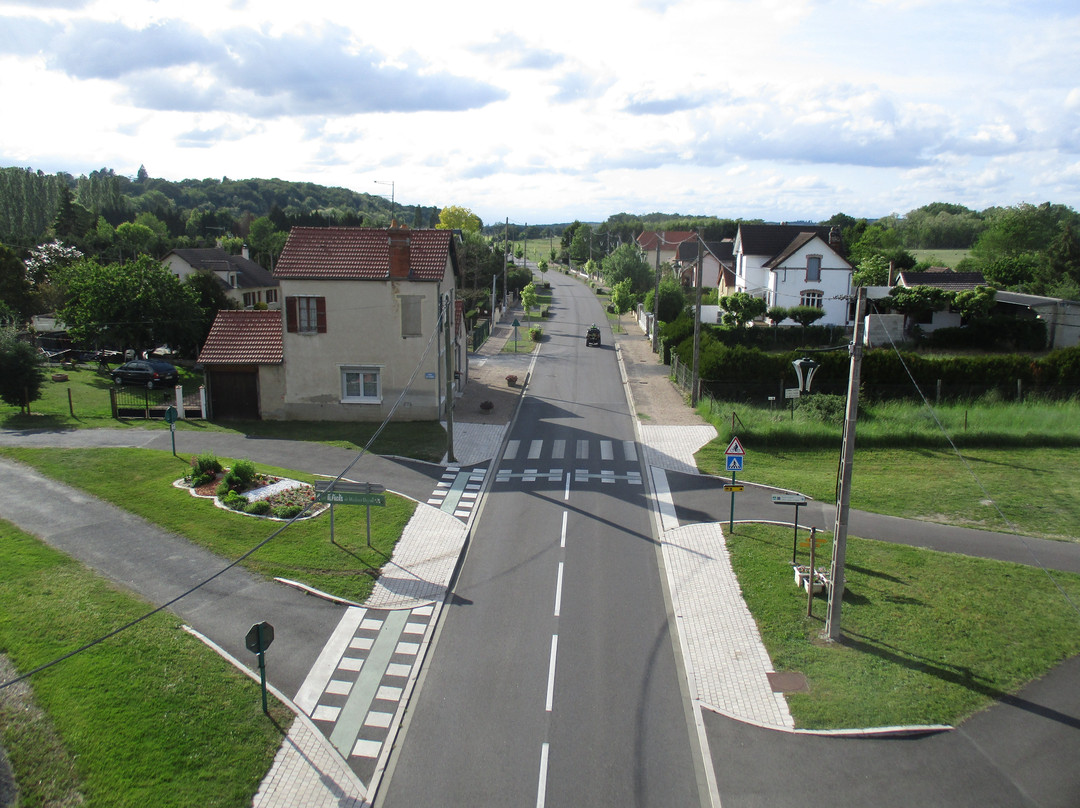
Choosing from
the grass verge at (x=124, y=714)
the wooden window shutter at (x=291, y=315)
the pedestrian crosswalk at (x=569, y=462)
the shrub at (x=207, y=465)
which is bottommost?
the grass verge at (x=124, y=714)

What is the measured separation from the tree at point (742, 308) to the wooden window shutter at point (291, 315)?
3226 cm

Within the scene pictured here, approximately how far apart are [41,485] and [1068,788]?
2702 cm

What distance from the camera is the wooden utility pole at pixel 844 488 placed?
Result: 1470 centimetres

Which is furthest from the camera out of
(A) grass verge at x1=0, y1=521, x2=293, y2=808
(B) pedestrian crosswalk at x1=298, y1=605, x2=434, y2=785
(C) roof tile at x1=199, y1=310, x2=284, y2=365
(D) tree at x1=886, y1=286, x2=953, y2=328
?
(D) tree at x1=886, y1=286, x2=953, y2=328

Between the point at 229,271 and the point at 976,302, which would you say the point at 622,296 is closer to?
the point at 976,302

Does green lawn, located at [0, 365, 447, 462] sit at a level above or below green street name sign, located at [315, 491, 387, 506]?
below

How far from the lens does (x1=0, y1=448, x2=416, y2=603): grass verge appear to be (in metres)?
18.6

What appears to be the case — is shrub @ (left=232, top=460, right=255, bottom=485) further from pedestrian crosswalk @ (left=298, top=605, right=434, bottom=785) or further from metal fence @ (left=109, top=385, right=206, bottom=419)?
metal fence @ (left=109, top=385, right=206, bottom=419)

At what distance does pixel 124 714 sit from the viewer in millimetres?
12523

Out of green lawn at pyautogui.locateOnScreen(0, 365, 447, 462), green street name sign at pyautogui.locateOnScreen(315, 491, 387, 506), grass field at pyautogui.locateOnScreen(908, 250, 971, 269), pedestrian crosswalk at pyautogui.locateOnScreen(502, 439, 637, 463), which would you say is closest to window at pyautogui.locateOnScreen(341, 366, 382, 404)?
green lawn at pyautogui.locateOnScreen(0, 365, 447, 462)

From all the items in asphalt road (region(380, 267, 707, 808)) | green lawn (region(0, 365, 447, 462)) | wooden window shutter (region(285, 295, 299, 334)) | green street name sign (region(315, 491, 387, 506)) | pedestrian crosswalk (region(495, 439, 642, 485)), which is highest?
wooden window shutter (region(285, 295, 299, 334))

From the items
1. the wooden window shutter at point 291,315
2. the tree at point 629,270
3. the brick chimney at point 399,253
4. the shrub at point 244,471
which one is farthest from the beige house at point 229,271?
the shrub at point 244,471

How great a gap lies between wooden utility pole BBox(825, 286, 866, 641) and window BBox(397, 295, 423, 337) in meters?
21.1

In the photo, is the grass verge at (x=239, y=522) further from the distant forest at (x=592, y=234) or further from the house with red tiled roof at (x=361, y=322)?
the distant forest at (x=592, y=234)
